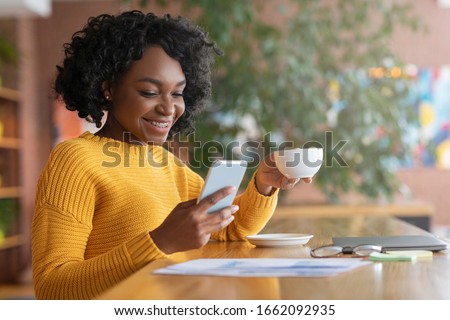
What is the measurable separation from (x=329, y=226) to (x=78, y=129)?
4.75 m

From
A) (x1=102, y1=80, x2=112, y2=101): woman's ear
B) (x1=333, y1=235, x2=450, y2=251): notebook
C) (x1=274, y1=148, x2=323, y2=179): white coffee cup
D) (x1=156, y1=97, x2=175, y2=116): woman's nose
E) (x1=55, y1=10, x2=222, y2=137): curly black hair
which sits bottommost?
(x1=333, y1=235, x2=450, y2=251): notebook

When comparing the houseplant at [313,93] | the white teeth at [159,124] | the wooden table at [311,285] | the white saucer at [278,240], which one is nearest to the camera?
the wooden table at [311,285]

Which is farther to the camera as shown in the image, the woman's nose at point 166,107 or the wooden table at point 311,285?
the woman's nose at point 166,107

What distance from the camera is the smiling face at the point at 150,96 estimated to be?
5.41 ft

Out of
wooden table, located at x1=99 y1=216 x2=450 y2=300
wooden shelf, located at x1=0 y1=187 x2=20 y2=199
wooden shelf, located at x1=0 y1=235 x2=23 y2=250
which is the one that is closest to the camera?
wooden table, located at x1=99 y1=216 x2=450 y2=300

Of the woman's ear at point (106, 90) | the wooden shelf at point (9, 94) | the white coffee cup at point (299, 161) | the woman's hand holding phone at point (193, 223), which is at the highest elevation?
the wooden shelf at point (9, 94)

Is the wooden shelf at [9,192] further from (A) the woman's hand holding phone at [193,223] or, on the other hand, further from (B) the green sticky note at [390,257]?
(B) the green sticky note at [390,257]

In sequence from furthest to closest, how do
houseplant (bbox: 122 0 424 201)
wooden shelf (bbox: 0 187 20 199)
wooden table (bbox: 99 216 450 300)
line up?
wooden shelf (bbox: 0 187 20 199) < houseplant (bbox: 122 0 424 201) < wooden table (bbox: 99 216 450 300)

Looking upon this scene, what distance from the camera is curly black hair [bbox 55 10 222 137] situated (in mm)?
1703

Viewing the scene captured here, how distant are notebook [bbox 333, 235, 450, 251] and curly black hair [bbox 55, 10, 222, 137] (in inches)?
21.6

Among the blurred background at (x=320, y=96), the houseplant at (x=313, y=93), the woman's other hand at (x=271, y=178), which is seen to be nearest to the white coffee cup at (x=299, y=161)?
the woman's other hand at (x=271, y=178)

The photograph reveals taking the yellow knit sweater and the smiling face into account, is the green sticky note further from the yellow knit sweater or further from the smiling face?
the smiling face

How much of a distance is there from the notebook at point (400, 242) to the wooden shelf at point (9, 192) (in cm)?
492

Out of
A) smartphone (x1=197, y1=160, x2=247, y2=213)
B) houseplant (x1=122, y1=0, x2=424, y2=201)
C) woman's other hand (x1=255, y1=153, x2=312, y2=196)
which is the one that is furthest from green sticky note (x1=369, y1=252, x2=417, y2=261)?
houseplant (x1=122, y1=0, x2=424, y2=201)
